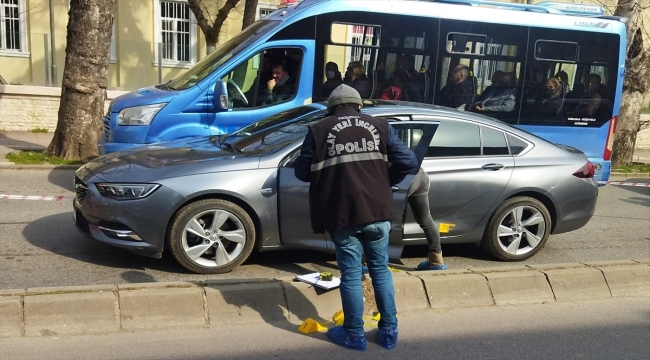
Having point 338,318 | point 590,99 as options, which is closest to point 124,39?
point 590,99

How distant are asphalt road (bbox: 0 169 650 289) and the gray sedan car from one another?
301 mm

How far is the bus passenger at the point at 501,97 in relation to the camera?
387 inches

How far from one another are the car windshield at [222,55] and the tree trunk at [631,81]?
355 inches

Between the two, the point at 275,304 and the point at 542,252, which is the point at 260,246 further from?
the point at 542,252

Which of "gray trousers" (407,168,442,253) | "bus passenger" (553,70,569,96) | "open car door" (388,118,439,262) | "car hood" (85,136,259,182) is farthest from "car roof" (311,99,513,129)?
"bus passenger" (553,70,569,96)

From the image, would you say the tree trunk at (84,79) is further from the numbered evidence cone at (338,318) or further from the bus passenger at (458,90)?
the numbered evidence cone at (338,318)

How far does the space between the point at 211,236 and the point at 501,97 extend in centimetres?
611

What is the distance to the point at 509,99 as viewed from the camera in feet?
32.6

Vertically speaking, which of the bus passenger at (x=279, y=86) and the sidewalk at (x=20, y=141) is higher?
the bus passenger at (x=279, y=86)

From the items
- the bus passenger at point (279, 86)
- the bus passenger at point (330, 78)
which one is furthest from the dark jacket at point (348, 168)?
the bus passenger at point (330, 78)

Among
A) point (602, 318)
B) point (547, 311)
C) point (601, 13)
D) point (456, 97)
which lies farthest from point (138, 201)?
point (601, 13)

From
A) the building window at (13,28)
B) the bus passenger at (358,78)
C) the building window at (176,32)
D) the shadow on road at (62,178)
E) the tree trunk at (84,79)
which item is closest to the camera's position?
Result: the bus passenger at (358,78)

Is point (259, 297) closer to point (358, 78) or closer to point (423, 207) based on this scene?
point (423, 207)

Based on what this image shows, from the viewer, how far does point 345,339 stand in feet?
14.2
